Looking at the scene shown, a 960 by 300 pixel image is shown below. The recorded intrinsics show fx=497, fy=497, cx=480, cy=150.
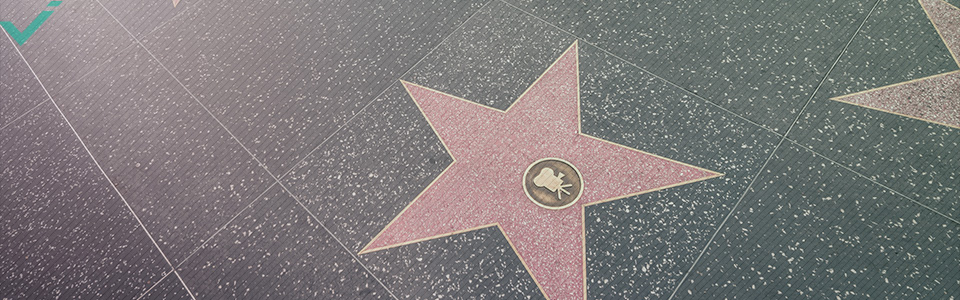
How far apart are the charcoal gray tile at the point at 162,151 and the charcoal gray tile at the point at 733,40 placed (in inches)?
54.9

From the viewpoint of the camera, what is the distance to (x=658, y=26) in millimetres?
2133

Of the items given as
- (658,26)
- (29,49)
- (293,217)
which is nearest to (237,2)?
(29,49)

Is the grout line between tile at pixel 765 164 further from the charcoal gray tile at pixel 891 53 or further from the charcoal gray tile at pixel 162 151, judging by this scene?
the charcoal gray tile at pixel 162 151

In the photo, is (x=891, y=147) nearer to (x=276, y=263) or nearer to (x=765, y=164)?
(x=765, y=164)

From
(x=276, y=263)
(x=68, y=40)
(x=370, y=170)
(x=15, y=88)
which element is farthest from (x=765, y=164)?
(x=15, y=88)

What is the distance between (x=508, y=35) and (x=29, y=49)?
2.08 meters

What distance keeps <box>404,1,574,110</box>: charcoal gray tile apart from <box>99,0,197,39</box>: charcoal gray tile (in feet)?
3.56

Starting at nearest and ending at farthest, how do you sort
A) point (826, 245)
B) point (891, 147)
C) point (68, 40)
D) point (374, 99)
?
point (826, 245) < point (891, 147) < point (374, 99) < point (68, 40)

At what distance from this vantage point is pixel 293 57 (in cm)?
212

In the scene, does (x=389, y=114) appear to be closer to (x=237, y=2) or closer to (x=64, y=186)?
(x=237, y=2)

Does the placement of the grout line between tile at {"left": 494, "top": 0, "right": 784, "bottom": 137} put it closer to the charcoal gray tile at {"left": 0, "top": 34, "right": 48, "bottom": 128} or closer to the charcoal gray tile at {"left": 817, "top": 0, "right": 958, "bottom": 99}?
the charcoal gray tile at {"left": 817, "top": 0, "right": 958, "bottom": 99}

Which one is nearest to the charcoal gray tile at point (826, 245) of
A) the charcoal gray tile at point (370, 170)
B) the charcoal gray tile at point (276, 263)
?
the charcoal gray tile at point (370, 170)

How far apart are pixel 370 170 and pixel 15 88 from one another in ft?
5.18

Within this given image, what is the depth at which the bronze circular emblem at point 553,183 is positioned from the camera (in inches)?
74.1
